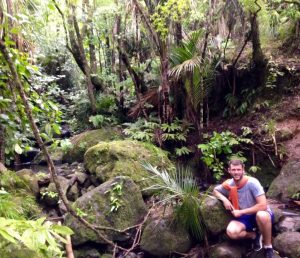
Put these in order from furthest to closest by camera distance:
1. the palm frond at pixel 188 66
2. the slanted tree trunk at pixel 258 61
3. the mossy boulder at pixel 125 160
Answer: the slanted tree trunk at pixel 258 61
the palm frond at pixel 188 66
the mossy boulder at pixel 125 160

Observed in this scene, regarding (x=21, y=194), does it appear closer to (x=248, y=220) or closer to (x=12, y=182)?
(x=12, y=182)

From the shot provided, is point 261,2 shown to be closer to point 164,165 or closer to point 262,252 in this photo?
point 164,165

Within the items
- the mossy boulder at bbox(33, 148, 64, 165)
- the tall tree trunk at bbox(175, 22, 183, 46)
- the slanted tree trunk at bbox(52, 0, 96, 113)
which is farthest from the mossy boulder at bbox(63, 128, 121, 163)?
the tall tree trunk at bbox(175, 22, 183, 46)

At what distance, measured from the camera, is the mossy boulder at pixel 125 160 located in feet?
22.3

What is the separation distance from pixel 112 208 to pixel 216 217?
1.73 m

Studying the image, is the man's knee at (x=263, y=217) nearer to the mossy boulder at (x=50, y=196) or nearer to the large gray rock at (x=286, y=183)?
the large gray rock at (x=286, y=183)

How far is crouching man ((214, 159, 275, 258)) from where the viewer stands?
467cm

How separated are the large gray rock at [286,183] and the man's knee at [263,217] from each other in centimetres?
148

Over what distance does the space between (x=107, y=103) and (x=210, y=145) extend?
384cm

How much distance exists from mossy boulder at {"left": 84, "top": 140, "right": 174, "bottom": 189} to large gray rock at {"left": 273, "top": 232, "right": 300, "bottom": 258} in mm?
2617

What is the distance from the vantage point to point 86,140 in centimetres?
901

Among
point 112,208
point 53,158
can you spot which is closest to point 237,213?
point 112,208

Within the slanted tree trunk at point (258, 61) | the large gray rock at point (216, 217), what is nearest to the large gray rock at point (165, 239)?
the large gray rock at point (216, 217)

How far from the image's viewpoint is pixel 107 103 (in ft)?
33.0
